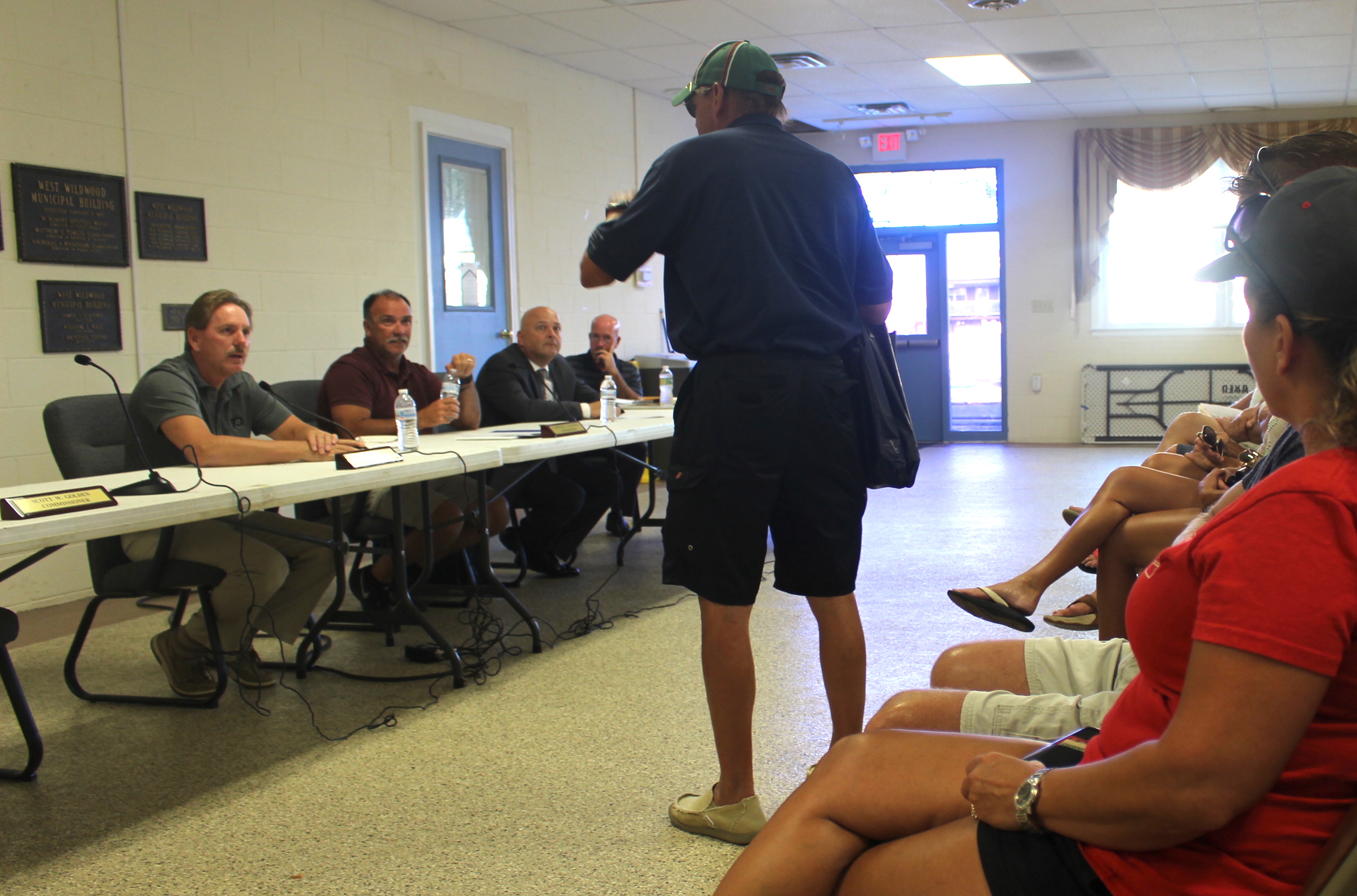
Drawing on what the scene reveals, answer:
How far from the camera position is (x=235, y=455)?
9.25 ft

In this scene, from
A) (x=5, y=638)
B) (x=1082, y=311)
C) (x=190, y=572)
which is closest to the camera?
(x=5, y=638)

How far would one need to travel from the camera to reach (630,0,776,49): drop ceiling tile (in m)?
5.62

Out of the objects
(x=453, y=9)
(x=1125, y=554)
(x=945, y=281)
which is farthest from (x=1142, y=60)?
(x=1125, y=554)

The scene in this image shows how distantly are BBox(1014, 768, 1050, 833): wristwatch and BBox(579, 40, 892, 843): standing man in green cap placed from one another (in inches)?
37.3

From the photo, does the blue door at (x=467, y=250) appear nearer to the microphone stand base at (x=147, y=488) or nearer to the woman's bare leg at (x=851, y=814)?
the microphone stand base at (x=147, y=488)

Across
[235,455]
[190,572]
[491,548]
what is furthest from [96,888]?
[491,548]

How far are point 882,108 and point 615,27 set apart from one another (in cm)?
326

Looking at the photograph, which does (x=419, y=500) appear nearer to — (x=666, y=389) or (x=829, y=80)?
(x=666, y=389)

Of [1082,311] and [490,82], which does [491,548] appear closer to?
[490,82]

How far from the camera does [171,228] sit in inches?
173

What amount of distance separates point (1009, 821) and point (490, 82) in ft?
19.4

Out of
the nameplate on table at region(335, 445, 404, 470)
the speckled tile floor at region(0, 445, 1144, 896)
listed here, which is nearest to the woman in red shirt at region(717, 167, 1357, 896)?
the speckled tile floor at region(0, 445, 1144, 896)

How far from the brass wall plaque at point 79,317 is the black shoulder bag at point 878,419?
10.8ft

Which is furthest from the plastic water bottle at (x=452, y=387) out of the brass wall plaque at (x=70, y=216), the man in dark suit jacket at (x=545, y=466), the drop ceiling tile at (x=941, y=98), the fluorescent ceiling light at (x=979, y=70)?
the drop ceiling tile at (x=941, y=98)
